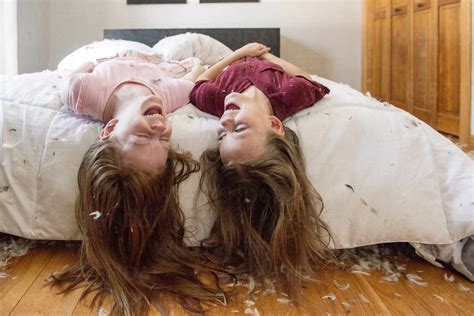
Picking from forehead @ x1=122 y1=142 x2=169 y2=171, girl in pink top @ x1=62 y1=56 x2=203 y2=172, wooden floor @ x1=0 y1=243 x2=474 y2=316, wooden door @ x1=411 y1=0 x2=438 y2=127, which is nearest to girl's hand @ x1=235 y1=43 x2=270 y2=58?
girl in pink top @ x1=62 y1=56 x2=203 y2=172

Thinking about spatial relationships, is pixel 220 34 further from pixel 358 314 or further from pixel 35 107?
pixel 358 314

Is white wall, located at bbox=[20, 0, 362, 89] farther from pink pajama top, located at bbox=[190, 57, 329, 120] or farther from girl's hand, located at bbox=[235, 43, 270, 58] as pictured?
pink pajama top, located at bbox=[190, 57, 329, 120]

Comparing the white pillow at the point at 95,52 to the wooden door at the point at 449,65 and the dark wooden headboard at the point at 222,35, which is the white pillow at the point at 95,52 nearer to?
the dark wooden headboard at the point at 222,35

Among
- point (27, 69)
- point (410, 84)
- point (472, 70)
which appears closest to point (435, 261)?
point (472, 70)

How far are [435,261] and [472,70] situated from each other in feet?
5.93

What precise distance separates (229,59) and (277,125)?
576 mm

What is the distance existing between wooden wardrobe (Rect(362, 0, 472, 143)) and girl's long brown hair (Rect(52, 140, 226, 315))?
217 centimetres

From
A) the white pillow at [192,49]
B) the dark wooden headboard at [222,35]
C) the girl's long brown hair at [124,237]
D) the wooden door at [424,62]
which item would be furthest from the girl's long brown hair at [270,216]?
the dark wooden headboard at [222,35]

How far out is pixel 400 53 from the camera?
3.54 metres

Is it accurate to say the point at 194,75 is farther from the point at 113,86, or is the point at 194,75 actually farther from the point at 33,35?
the point at 33,35

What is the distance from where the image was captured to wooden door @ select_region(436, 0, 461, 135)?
2738 millimetres

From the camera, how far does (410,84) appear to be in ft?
11.1

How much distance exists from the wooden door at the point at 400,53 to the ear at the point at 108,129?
9.23ft

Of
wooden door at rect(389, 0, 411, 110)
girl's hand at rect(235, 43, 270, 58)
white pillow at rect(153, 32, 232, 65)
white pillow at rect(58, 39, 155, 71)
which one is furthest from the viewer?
wooden door at rect(389, 0, 411, 110)
